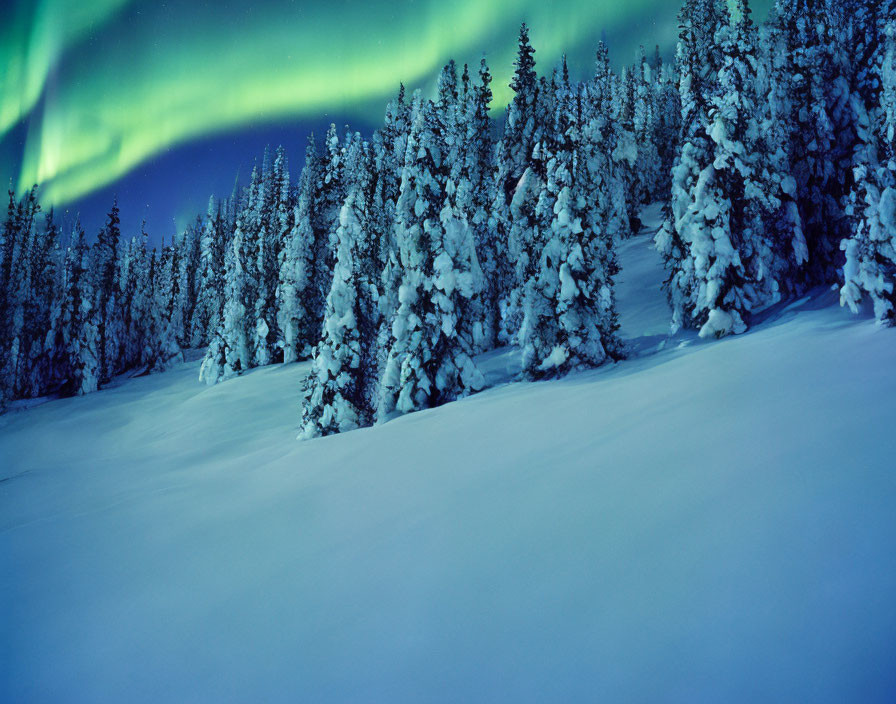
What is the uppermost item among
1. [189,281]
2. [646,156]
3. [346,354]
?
[646,156]

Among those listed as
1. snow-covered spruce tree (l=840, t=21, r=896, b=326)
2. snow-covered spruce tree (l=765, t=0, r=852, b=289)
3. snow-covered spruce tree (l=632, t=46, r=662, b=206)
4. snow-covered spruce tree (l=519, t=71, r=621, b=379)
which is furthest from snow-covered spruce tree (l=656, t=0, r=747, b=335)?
snow-covered spruce tree (l=632, t=46, r=662, b=206)

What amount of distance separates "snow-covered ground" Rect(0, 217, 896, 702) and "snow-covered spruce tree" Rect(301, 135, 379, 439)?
6.90 metres

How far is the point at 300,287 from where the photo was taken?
1350 inches

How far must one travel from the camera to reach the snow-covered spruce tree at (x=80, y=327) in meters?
40.2

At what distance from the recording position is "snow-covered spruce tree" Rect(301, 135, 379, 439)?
50.3 feet

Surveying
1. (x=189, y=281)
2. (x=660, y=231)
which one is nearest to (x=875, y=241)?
(x=660, y=231)

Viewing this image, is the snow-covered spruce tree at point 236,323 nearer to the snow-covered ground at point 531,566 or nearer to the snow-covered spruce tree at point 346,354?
the snow-covered spruce tree at point 346,354

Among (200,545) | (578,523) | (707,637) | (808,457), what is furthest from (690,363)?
(200,545)

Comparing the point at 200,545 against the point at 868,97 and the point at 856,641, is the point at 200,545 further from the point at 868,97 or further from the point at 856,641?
the point at 868,97

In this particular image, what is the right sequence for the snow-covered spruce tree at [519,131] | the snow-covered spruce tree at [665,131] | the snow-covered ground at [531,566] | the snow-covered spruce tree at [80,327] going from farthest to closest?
the snow-covered spruce tree at [665,131]
the snow-covered spruce tree at [80,327]
the snow-covered spruce tree at [519,131]
the snow-covered ground at [531,566]

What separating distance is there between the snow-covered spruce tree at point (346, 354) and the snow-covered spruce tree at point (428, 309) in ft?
4.09

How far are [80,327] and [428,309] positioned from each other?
129ft

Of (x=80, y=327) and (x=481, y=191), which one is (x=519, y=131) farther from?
(x=80, y=327)

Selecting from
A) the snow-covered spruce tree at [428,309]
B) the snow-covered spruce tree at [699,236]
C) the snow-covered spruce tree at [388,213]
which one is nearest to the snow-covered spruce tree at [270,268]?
the snow-covered spruce tree at [388,213]
